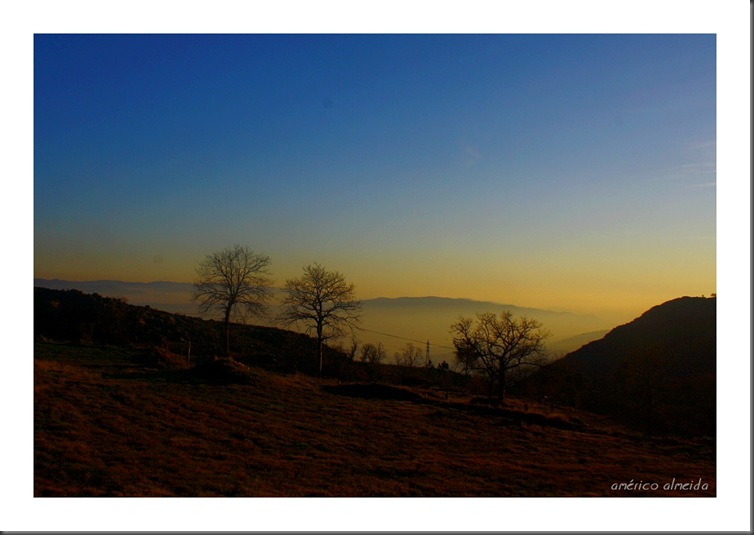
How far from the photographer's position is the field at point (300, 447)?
11.6 metres

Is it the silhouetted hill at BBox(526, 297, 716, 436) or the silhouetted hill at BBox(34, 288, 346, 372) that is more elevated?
the silhouetted hill at BBox(34, 288, 346, 372)

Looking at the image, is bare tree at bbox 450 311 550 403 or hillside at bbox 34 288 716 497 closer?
hillside at bbox 34 288 716 497

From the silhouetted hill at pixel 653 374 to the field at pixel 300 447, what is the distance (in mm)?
15463

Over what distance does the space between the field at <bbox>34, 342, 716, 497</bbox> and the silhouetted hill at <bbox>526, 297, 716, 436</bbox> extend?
50.7ft

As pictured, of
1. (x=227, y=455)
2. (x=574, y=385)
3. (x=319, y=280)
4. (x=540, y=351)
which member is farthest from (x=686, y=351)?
(x=227, y=455)

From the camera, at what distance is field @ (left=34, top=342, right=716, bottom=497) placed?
38.0ft

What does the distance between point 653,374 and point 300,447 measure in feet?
127

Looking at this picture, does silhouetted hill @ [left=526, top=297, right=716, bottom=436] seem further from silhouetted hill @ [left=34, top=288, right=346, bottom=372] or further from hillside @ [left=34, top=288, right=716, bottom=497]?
silhouetted hill @ [left=34, top=288, right=346, bottom=372]

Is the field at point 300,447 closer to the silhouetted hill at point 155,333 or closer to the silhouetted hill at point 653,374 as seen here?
the silhouetted hill at point 155,333

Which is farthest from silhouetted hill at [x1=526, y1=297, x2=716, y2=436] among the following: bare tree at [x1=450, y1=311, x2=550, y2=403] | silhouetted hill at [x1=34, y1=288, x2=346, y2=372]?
silhouetted hill at [x1=34, y1=288, x2=346, y2=372]

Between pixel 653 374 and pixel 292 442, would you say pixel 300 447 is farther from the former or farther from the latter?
pixel 653 374

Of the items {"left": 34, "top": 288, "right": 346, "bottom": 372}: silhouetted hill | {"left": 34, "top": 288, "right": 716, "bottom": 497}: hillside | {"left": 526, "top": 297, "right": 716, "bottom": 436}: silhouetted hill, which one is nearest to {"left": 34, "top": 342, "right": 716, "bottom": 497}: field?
{"left": 34, "top": 288, "right": 716, "bottom": 497}: hillside

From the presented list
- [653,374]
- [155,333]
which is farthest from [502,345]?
[155,333]

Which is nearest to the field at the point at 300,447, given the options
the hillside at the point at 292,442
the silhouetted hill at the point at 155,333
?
the hillside at the point at 292,442
